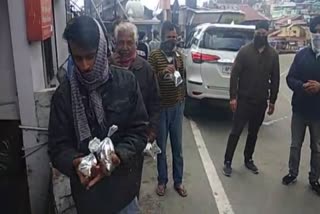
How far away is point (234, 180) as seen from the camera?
4.67 metres

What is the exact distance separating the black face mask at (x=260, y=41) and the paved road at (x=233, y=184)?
1.61 meters

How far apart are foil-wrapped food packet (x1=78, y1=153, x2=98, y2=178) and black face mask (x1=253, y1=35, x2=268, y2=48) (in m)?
3.23

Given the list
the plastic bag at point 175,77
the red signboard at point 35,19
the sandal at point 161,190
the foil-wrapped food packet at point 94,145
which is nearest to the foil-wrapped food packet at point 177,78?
the plastic bag at point 175,77

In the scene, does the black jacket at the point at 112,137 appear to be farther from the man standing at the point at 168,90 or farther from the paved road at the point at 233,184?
the paved road at the point at 233,184

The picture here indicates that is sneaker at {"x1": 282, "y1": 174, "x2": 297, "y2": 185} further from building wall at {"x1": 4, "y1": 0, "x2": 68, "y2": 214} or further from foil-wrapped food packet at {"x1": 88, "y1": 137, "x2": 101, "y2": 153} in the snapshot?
foil-wrapped food packet at {"x1": 88, "y1": 137, "x2": 101, "y2": 153}

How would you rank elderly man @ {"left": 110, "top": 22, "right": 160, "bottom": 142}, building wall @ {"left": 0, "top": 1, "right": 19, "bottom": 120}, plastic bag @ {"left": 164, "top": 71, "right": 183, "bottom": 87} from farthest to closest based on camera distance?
plastic bag @ {"left": 164, "top": 71, "right": 183, "bottom": 87} < building wall @ {"left": 0, "top": 1, "right": 19, "bottom": 120} < elderly man @ {"left": 110, "top": 22, "right": 160, "bottom": 142}

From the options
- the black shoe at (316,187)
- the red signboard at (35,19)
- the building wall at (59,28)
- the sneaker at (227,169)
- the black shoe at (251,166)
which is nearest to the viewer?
the red signboard at (35,19)

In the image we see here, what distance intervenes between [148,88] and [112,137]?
3.79 feet

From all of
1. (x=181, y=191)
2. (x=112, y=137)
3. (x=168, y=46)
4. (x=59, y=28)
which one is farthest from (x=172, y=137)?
(x=59, y=28)

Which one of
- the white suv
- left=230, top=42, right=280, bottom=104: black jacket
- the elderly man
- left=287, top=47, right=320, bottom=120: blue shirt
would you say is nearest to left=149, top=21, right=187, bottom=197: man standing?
the elderly man

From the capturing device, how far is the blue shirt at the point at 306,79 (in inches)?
160

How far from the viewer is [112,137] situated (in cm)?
198

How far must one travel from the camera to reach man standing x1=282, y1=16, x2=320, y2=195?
159 inches

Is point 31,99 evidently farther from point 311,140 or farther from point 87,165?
point 311,140
